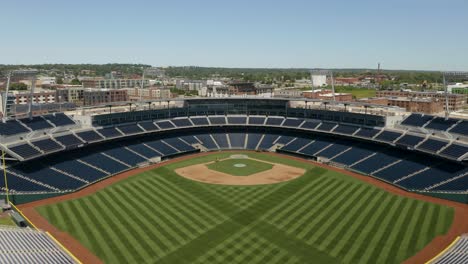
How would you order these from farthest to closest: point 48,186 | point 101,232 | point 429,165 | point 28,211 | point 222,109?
1. point 222,109
2. point 429,165
3. point 48,186
4. point 28,211
5. point 101,232

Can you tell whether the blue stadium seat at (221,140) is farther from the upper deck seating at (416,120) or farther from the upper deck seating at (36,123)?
the upper deck seating at (416,120)

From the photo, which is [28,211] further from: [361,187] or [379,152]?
[379,152]

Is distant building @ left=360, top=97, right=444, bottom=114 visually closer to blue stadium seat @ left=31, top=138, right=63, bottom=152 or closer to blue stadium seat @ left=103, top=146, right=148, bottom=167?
blue stadium seat @ left=103, top=146, right=148, bottom=167

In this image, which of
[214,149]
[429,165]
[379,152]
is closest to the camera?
[429,165]

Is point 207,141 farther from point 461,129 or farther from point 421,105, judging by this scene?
point 421,105

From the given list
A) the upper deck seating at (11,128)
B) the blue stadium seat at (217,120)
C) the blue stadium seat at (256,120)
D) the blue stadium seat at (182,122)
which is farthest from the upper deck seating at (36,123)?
the blue stadium seat at (256,120)

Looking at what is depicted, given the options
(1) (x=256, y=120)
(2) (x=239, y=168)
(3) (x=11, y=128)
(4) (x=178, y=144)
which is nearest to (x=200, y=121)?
(4) (x=178, y=144)

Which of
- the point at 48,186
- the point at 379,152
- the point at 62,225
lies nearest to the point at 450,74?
the point at 379,152
